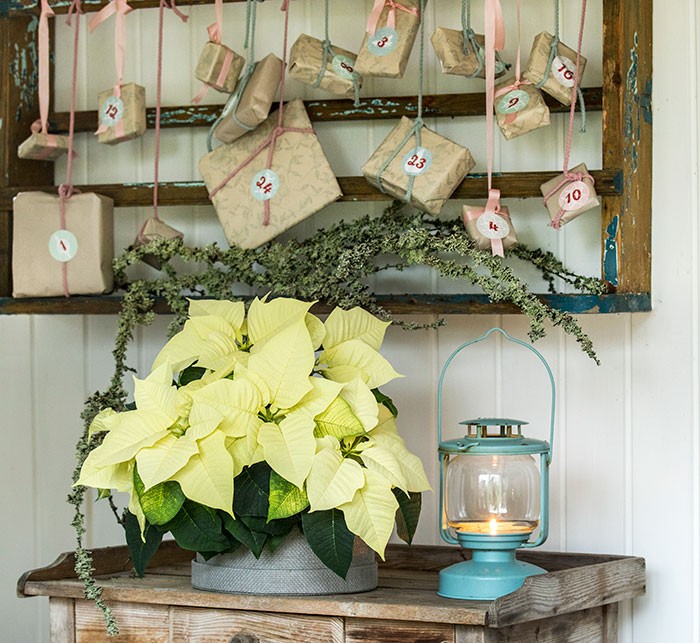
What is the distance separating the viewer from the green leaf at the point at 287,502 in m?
1.31

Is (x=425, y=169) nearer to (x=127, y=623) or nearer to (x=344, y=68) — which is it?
(x=344, y=68)

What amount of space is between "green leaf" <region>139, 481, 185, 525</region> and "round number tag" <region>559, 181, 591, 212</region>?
0.65 meters

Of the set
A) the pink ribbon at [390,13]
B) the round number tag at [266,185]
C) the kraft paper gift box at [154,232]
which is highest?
the pink ribbon at [390,13]

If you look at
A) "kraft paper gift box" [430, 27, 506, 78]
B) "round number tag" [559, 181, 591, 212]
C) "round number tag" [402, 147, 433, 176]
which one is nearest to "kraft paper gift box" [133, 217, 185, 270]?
"round number tag" [402, 147, 433, 176]

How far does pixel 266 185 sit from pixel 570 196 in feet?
1.46

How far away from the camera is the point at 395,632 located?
129 cm

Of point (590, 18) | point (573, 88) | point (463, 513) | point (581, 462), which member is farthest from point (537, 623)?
point (590, 18)

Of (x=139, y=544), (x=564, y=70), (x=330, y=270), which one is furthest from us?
(x=330, y=270)

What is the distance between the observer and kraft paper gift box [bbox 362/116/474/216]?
1.51 m

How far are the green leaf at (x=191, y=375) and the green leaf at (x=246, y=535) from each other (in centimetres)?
21

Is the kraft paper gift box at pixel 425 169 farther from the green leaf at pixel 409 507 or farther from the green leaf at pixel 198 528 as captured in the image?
the green leaf at pixel 198 528

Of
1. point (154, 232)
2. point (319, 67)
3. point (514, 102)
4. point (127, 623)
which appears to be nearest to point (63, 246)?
point (154, 232)

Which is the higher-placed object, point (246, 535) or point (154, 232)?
point (154, 232)

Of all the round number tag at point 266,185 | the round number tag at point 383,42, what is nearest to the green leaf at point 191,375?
the round number tag at point 266,185
